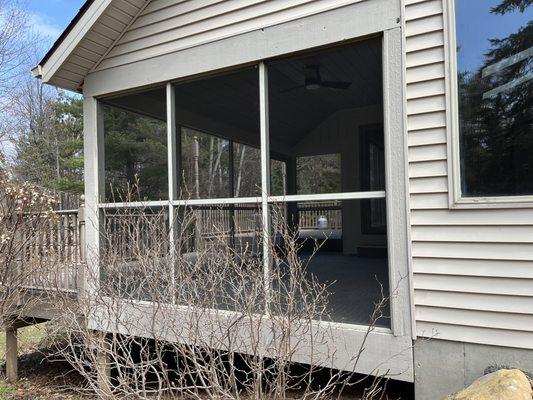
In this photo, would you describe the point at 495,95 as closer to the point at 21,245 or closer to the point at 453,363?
the point at 453,363

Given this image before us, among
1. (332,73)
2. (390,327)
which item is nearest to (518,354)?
(390,327)

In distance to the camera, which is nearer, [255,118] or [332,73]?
[332,73]

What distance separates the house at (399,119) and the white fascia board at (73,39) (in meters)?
0.02

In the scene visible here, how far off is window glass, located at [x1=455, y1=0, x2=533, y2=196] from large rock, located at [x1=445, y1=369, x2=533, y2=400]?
1250 mm

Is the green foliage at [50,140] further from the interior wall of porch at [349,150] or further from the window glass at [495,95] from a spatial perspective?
the window glass at [495,95]

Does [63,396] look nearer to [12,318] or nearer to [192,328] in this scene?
[12,318]

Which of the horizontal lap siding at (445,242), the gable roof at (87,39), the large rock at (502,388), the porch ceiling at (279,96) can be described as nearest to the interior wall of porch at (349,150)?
the porch ceiling at (279,96)

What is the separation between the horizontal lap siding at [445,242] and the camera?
2967 millimetres

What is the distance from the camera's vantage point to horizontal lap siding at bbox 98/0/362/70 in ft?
13.1

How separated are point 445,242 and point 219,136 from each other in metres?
5.06

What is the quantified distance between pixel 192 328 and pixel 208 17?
3.26 m

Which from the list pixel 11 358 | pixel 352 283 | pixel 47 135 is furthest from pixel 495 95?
pixel 47 135

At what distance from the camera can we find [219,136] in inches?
294

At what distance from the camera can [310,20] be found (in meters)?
3.82
